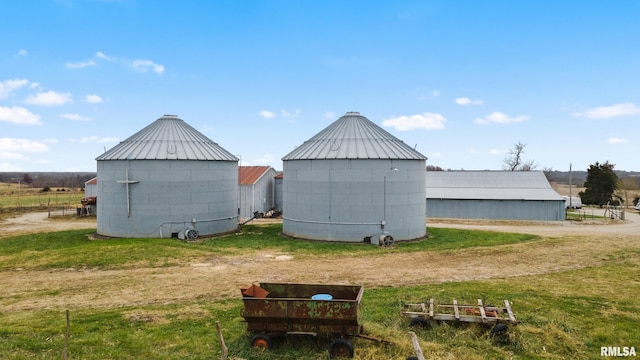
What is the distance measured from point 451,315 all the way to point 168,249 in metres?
18.3

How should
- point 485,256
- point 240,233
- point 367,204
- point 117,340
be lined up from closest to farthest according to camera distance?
point 117,340 → point 485,256 → point 367,204 → point 240,233

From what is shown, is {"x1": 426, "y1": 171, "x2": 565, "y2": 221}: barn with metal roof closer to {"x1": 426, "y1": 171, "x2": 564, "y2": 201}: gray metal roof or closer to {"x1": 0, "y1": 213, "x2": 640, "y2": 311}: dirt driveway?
{"x1": 426, "y1": 171, "x2": 564, "y2": 201}: gray metal roof

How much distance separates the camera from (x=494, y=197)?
45.4 meters

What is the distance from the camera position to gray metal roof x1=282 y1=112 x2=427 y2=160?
2928 centimetres

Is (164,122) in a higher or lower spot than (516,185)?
higher

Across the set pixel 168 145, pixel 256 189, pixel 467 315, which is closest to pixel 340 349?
pixel 467 315

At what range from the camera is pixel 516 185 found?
1887 inches

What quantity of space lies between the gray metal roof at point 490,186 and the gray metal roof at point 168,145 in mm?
25482

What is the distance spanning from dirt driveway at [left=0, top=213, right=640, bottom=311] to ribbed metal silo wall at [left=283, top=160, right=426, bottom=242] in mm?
4451

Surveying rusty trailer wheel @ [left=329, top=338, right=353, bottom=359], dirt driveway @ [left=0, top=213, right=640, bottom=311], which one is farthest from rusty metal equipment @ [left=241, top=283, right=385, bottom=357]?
dirt driveway @ [left=0, top=213, right=640, bottom=311]

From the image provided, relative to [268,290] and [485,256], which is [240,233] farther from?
[268,290]

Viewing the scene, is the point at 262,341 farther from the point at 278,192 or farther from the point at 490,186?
the point at 490,186

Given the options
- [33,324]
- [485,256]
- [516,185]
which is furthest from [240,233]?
[516,185]

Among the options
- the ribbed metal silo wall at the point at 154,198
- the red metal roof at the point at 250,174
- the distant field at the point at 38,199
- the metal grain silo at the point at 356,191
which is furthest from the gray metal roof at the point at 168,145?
the distant field at the point at 38,199
